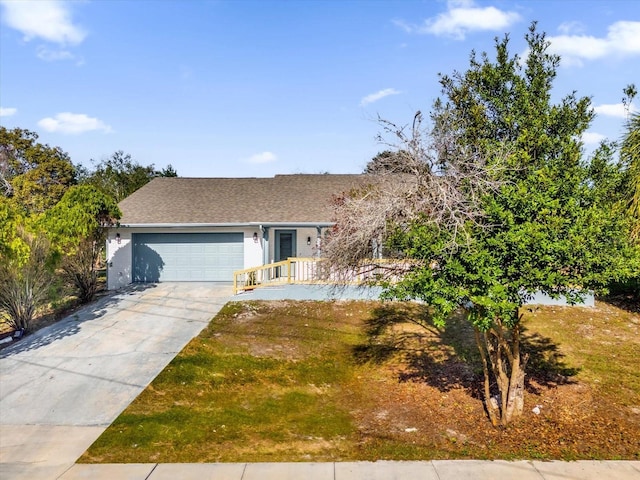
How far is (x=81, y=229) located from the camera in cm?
1388

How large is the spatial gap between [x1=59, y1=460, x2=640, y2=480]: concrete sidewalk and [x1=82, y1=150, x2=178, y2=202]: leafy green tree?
27899 mm

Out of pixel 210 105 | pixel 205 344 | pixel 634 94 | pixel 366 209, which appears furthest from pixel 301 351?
pixel 210 105

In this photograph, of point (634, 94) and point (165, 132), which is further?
point (165, 132)

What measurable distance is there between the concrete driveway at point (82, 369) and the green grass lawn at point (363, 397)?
522 millimetres

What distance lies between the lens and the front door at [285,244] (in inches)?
738

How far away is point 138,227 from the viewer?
17.2 metres

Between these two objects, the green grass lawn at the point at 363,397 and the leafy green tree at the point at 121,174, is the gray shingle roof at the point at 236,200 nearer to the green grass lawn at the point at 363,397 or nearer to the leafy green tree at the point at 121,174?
the green grass lawn at the point at 363,397

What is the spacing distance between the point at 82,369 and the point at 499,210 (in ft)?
32.0

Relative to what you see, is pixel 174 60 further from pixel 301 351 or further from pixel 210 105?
pixel 301 351

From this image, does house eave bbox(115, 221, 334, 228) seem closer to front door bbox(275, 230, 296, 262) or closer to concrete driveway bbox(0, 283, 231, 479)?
front door bbox(275, 230, 296, 262)

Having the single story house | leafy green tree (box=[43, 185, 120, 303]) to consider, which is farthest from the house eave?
leafy green tree (box=[43, 185, 120, 303])

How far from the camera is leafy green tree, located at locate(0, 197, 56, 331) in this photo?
11.7m

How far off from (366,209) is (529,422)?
15.5 ft

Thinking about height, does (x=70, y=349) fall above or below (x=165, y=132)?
below
